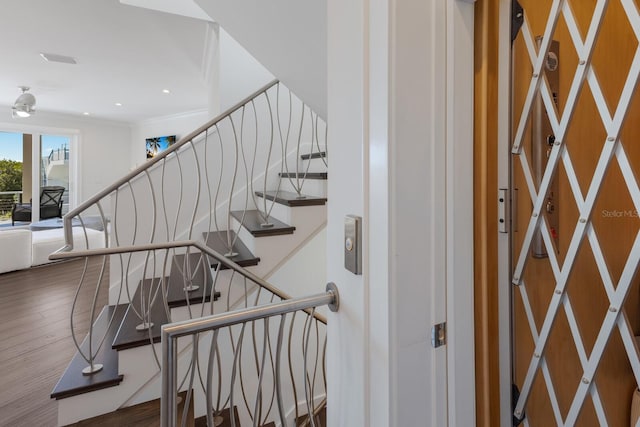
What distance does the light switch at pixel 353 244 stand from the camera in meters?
0.64

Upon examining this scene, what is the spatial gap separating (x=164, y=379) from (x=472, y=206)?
0.70 metres

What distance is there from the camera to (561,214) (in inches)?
28.3

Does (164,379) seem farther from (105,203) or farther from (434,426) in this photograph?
(105,203)

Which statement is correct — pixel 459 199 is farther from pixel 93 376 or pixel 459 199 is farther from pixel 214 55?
pixel 214 55

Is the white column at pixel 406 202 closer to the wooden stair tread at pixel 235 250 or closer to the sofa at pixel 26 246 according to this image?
the wooden stair tread at pixel 235 250

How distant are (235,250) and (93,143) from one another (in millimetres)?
6670

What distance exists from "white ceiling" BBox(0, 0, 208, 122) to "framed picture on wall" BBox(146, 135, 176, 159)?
84 centimetres

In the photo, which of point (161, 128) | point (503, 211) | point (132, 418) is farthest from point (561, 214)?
point (161, 128)

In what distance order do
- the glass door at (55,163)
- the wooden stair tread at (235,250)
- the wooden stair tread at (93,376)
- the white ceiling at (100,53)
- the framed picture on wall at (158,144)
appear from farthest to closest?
the glass door at (55,163), the framed picture on wall at (158,144), the white ceiling at (100,53), the wooden stair tread at (235,250), the wooden stair tread at (93,376)

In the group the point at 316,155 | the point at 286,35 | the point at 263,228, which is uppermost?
the point at 286,35

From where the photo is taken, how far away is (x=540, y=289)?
2.31 ft

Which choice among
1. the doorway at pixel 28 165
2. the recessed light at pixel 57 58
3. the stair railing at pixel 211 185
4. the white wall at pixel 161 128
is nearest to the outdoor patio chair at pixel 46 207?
the doorway at pixel 28 165

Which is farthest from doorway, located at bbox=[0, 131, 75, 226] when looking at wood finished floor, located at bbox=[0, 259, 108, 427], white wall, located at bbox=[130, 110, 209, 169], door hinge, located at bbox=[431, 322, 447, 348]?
door hinge, located at bbox=[431, 322, 447, 348]

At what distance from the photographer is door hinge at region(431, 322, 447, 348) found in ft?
2.09
